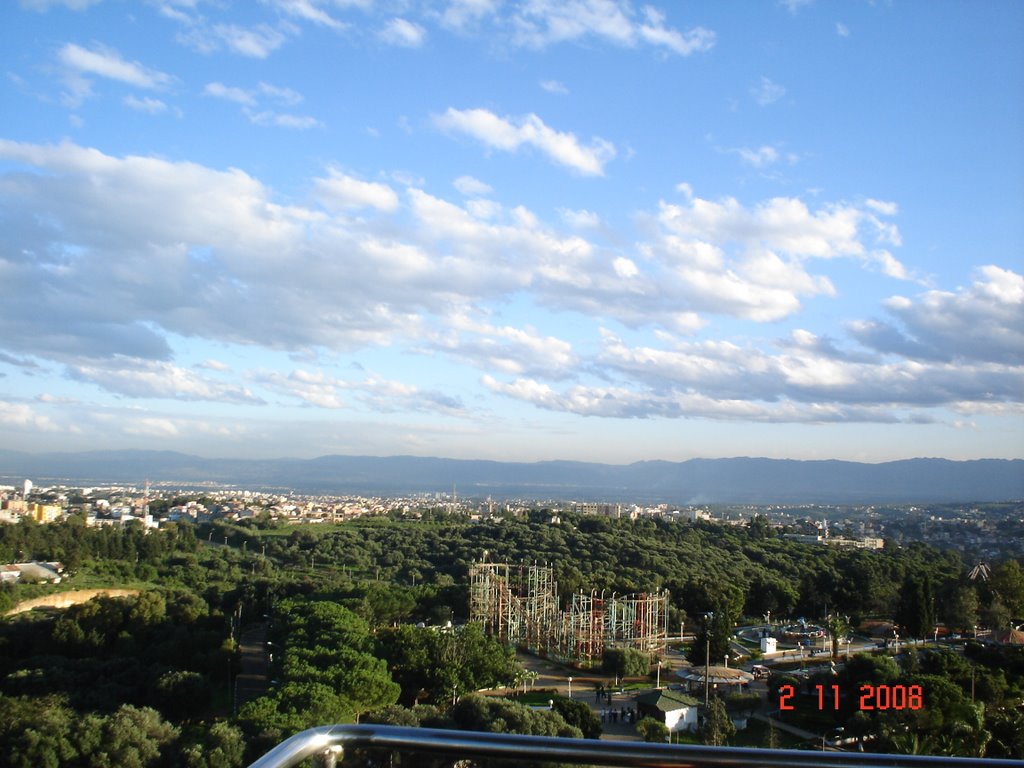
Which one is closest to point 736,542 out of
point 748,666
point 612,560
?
point 612,560

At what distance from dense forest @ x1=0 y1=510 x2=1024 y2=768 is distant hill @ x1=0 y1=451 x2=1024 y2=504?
784cm

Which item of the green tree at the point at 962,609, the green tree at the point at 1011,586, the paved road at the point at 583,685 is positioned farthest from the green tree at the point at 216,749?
the green tree at the point at 1011,586

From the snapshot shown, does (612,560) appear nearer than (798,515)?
Yes

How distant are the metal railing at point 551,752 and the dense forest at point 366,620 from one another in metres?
0.53

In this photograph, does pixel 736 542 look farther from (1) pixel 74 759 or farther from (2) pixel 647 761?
(2) pixel 647 761

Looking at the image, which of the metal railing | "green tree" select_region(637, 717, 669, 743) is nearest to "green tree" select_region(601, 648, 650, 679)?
"green tree" select_region(637, 717, 669, 743)

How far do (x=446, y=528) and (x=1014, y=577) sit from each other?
2325 centimetres

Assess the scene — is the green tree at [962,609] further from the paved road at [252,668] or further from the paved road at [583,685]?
the paved road at [252,668]

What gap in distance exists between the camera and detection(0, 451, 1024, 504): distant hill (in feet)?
153

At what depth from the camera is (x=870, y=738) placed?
10383mm
